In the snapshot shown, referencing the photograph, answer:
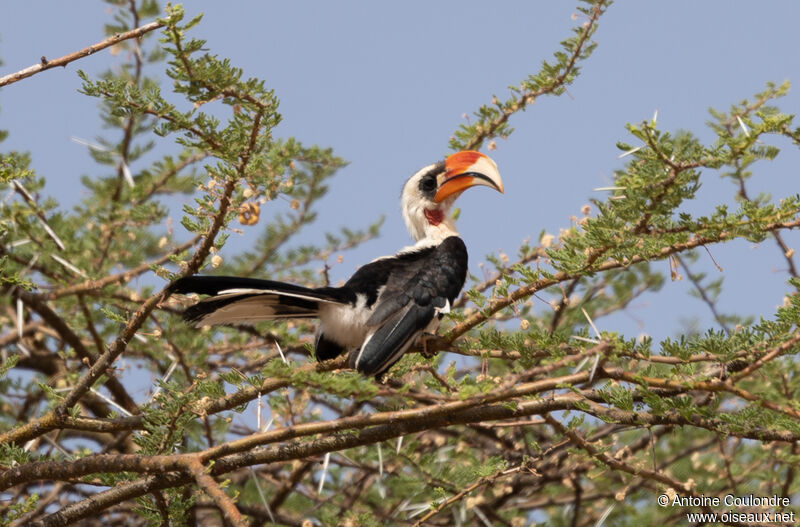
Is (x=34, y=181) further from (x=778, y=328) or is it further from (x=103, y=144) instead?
(x=778, y=328)

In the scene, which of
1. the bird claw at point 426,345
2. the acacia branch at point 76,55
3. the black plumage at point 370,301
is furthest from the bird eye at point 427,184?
the acacia branch at point 76,55

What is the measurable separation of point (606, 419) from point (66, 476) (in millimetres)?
1563

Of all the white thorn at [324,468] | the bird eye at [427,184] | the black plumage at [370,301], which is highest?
the bird eye at [427,184]

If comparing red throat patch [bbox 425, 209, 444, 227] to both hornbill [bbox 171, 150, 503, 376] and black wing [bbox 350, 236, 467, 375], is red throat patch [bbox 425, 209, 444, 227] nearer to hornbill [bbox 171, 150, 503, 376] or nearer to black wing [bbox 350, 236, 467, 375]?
hornbill [bbox 171, 150, 503, 376]

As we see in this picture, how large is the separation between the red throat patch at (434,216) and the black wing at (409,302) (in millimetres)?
416

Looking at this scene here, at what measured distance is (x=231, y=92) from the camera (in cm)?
262

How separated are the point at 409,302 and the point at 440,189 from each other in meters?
0.99

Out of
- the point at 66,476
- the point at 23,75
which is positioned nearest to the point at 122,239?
the point at 66,476

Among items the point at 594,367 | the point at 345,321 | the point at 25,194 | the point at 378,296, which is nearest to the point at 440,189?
the point at 378,296

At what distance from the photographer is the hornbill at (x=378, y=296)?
311cm

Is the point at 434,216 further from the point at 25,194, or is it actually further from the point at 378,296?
the point at 25,194

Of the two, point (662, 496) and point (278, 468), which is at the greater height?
point (278, 468)

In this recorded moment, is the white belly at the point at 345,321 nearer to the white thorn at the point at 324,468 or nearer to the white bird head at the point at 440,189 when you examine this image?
the white thorn at the point at 324,468

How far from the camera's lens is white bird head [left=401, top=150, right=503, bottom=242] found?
4211 mm
